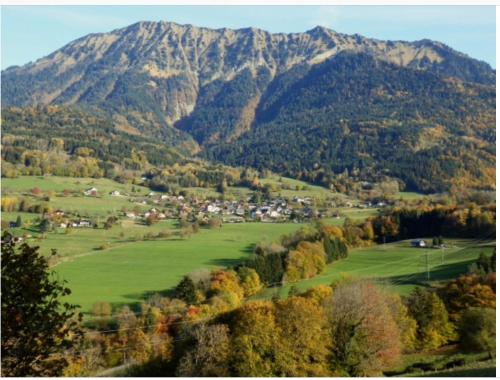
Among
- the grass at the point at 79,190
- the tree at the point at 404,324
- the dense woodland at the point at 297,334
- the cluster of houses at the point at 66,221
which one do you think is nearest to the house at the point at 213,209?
the grass at the point at 79,190

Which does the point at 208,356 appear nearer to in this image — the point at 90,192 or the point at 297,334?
the point at 297,334

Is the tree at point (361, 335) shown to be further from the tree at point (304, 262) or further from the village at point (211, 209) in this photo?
the village at point (211, 209)

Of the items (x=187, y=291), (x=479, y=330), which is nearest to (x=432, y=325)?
(x=479, y=330)

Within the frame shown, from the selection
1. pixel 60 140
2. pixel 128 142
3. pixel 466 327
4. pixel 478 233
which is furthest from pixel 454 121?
pixel 466 327

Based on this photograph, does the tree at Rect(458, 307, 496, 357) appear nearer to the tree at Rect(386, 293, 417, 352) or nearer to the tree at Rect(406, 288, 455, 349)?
the tree at Rect(406, 288, 455, 349)

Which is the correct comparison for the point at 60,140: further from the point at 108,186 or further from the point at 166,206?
the point at 166,206

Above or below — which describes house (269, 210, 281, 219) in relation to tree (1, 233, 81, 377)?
below

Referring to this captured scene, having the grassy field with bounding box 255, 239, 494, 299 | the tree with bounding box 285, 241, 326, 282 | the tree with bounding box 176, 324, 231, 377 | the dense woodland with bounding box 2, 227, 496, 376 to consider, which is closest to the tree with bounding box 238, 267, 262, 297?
the grassy field with bounding box 255, 239, 494, 299
